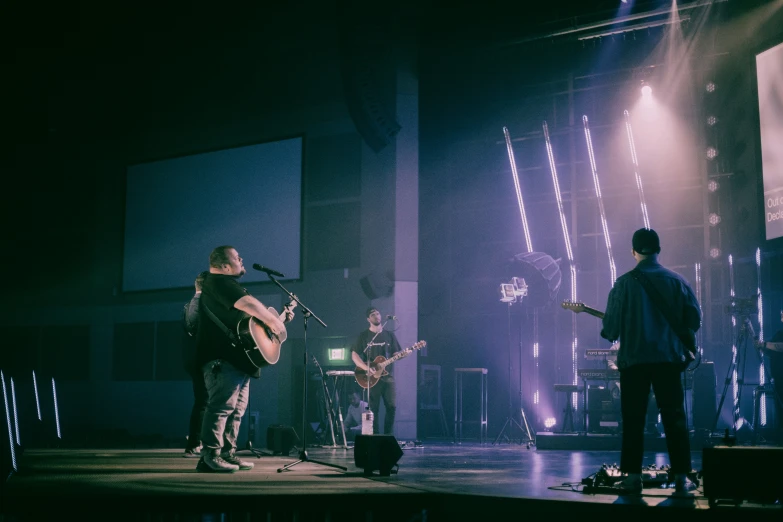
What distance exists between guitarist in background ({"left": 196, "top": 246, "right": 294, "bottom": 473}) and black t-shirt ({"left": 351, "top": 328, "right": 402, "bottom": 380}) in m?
4.07

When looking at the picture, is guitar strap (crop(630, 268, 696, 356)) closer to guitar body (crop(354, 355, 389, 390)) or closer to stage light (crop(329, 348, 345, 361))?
guitar body (crop(354, 355, 389, 390))

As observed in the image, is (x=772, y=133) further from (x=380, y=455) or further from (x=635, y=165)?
(x=380, y=455)

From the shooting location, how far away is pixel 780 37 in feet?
34.8

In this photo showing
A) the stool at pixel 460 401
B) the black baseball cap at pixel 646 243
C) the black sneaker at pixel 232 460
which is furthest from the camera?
the stool at pixel 460 401

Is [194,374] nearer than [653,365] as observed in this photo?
No

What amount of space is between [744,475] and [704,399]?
6.91 m

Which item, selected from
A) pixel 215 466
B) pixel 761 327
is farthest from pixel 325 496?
pixel 761 327

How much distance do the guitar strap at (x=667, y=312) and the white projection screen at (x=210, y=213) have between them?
8872 mm

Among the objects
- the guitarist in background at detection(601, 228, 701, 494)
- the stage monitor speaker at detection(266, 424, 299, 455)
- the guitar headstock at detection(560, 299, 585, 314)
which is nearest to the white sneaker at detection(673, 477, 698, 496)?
the guitarist in background at detection(601, 228, 701, 494)

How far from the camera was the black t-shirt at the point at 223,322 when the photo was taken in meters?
5.87

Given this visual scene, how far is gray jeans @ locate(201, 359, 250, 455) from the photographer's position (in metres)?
5.83

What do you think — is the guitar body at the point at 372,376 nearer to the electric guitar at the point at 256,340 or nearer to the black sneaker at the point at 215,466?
the electric guitar at the point at 256,340

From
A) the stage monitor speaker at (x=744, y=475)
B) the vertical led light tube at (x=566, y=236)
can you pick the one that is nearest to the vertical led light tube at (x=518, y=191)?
the vertical led light tube at (x=566, y=236)

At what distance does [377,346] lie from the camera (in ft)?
33.1
